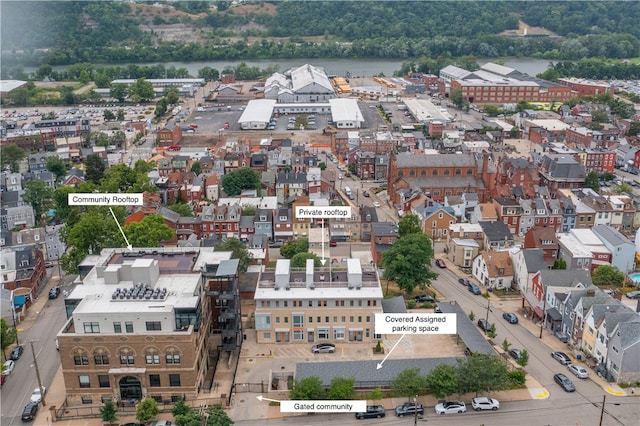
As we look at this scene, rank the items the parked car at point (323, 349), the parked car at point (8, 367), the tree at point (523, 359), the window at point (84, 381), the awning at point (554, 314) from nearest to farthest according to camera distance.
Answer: the window at point (84, 381) → the tree at point (523, 359) → the parked car at point (8, 367) → the parked car at point (323, 349) → the awning at point (554, 314)

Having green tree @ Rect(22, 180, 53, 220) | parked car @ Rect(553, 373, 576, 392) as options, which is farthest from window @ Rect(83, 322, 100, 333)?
green tree @ Rect(22, 180, 53, 220)

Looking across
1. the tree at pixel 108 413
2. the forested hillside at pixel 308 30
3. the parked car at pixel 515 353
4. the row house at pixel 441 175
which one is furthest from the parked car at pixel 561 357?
the forested hillside at pixel 308 30

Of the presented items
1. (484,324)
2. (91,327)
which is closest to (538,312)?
(484,324)

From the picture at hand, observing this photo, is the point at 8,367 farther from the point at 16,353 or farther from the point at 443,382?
the point at 443,382

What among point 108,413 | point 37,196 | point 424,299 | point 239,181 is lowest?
point 424,299

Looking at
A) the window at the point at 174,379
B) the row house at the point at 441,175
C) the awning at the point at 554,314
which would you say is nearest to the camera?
the window at the point at 174,379

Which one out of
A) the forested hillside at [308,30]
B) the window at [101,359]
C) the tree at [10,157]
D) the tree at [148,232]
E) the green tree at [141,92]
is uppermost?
the forested hillside at [308,30]

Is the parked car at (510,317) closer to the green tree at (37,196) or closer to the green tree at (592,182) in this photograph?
the green tree at (592,182)

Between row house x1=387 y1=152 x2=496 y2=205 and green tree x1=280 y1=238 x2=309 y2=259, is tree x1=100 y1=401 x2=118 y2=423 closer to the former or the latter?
green tree x1=280 y1=238 x2=309 y2=259

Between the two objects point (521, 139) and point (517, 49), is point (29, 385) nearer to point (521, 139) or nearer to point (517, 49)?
point (521, 139)
